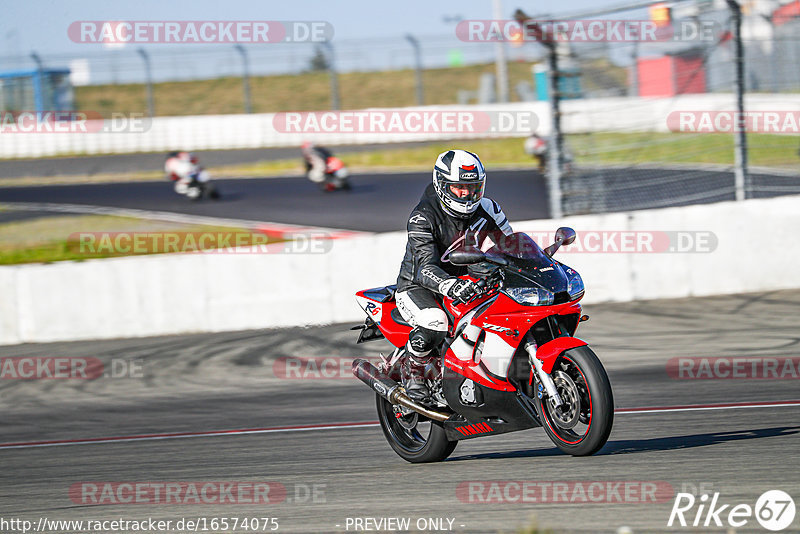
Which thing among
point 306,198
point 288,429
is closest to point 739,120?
point 288,429

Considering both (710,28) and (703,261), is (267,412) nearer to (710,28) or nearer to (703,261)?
(703,261)

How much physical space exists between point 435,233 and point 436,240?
0.04 meters

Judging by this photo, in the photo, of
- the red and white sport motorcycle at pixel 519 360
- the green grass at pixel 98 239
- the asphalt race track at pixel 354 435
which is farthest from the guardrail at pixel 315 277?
the red and white sport motorcycle at pixel 519 360

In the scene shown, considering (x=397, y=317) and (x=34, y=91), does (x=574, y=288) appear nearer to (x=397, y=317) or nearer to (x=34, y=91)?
(x=397, y=317)

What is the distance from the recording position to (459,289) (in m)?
5.75

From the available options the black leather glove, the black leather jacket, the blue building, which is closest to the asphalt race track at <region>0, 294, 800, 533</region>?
the black leather glove

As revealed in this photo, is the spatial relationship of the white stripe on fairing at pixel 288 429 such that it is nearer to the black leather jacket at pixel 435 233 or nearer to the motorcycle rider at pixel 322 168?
the black leather jacket at pixel 435 233

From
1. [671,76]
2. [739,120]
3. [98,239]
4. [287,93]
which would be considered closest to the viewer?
[739,120]

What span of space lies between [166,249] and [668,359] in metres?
9.64

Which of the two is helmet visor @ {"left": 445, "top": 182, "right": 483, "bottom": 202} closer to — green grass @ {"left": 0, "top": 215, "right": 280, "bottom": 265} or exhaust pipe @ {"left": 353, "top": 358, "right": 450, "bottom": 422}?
exhaust pipe @ {"left": 353, "top": 358, "right": 450, "bottom": 422}

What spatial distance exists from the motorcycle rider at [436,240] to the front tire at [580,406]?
2.60ft

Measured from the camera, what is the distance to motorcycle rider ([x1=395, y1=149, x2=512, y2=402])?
6047 mm

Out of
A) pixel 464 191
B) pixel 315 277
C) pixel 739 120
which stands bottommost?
pixel 315 277

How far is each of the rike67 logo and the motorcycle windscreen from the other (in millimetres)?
1383
